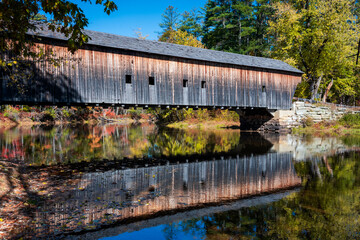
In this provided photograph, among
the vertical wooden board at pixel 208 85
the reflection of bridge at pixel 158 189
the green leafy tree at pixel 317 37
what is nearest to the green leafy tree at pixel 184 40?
the green leafy tree at pixel 317 37

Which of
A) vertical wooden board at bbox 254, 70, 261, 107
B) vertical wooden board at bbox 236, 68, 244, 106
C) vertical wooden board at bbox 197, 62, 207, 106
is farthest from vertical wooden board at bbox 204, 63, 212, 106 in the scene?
vertical wooden board at bbox 254, 70, 261, 107

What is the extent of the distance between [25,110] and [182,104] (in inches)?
1289

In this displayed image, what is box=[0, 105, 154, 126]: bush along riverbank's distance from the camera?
122 ft

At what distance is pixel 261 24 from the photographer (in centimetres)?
3891

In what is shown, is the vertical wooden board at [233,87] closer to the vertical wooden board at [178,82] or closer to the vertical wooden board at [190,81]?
the vertical wooden board at [190,81]

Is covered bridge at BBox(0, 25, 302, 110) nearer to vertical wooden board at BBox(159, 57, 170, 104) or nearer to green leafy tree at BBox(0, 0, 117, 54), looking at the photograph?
vertical wooden board at BBox(159, 57, 170, 104)

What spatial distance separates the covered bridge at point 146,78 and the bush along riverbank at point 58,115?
26448 millimetres

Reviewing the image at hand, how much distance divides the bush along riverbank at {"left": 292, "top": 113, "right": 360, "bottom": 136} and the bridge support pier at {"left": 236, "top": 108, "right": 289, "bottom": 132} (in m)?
1.50

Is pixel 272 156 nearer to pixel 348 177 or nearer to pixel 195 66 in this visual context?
pixel 348 177

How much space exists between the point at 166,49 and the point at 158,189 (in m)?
12.7

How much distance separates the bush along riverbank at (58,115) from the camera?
3709 cm

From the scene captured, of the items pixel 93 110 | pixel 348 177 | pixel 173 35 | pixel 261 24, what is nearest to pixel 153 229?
pixel 348 177

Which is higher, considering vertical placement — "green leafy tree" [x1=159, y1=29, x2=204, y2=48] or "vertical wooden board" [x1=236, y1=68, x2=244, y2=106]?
"green leafy tree" [x1=159, y1=29, x2=204, y2=48]

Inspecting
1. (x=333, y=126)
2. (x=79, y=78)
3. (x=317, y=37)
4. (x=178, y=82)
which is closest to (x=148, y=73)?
(x=178, y=82)
